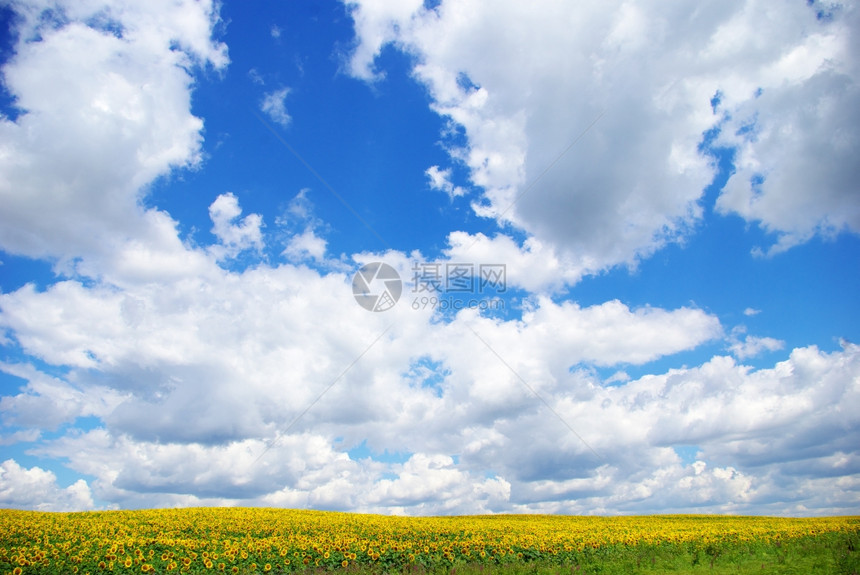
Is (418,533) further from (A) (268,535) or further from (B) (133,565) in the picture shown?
(B) (133,565)

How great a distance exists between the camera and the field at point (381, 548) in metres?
15.0

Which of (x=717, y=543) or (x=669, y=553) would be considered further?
(x=717, y=543)

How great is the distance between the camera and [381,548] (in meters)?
17.6

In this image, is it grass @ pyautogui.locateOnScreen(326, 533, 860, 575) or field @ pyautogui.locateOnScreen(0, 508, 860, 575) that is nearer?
field @ pyautogui.locateOnScreen(0, 508, 860, 575)

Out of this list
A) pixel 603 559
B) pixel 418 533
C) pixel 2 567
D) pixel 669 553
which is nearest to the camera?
pixel 2 567

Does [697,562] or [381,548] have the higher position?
[381,548]

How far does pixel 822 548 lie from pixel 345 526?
2118 cm

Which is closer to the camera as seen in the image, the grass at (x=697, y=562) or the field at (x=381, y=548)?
the field at (x=381, y=548)

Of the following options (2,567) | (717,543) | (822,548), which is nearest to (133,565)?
(2,567)

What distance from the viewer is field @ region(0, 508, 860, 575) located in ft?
49.4

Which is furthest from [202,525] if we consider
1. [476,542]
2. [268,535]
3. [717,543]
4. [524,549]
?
[717,543]

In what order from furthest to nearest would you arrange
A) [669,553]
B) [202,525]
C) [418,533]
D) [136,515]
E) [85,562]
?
[136,515] < [202,525] < [418,533] < [669,553] < [85,562]

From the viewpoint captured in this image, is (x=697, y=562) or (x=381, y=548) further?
(x=697, y=562)

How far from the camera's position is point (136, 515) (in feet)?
92.4
